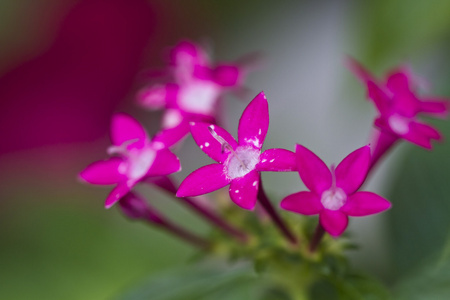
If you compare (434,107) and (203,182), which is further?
(434,107)

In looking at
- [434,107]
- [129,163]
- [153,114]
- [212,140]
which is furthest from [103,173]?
[153,114]

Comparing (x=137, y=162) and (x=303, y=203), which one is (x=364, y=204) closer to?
(x=303, y=203)

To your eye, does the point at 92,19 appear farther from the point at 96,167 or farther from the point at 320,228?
the point at 320,228

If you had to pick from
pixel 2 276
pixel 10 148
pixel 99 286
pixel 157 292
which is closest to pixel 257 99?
pixel 157 292

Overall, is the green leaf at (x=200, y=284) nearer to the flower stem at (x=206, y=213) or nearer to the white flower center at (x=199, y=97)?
the flower stem at (x=206, y=213)

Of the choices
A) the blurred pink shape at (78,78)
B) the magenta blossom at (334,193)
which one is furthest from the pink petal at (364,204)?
the blurred pink shape at (78,78)

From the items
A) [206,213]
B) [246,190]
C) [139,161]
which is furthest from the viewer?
[206,213]

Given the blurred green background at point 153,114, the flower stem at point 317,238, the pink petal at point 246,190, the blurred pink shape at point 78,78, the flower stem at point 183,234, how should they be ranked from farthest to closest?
the blurred pink shape at point 78,78 < the blurred green background at point 153,114 < the flower stem at point 183,234 < the flower stem at point 317,238 < the pink petal at point 246,190
